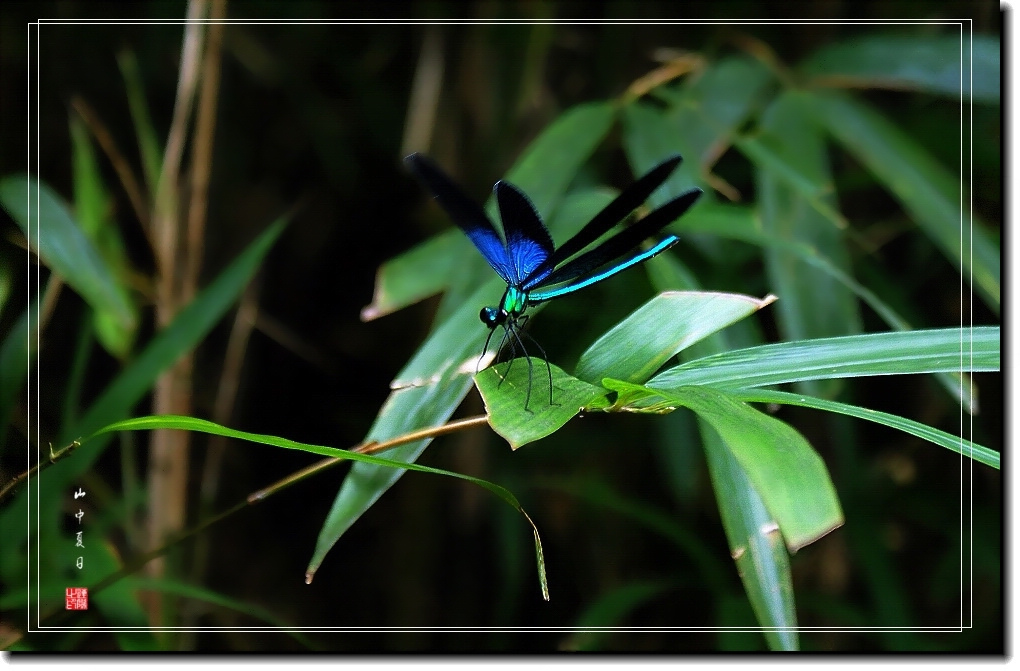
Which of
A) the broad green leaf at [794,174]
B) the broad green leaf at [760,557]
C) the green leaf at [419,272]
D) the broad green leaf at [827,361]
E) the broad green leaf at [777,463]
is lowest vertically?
the broad green leaf at [760,557]

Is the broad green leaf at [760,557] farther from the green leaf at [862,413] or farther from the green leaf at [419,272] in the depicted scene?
the green leaf at [419,272]

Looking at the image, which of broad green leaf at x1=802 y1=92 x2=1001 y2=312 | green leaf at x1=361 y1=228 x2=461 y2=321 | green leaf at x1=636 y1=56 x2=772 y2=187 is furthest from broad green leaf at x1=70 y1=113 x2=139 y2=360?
broad green leaf at x1=802 y1=92 x2=1001 y2=312

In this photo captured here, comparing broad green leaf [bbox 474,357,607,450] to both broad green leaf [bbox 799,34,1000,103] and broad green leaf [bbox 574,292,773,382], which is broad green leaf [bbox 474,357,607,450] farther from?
broad green leaf [bbox 799,34,1000,103]

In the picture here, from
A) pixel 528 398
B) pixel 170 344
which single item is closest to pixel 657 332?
pixel 528 398

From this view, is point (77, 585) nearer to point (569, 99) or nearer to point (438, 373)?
point (438, 373)

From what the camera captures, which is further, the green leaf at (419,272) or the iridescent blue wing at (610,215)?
the green leaf at (419,272)

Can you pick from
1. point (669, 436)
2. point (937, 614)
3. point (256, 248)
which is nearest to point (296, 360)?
point (256, 248)

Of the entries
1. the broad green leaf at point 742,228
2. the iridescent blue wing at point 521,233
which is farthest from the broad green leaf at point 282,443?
the broad green leaf at point 742,228
